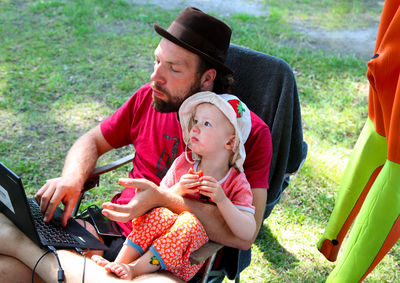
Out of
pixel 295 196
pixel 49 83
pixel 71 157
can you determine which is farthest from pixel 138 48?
pixel 71 157

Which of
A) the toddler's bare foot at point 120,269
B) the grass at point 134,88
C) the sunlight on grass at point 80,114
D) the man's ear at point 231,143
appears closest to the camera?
the toddler's bare foot at point 120,269

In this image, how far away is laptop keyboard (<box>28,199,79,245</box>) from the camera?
7.05 ft

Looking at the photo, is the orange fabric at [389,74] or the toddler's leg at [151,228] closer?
the toddler's leg at [151,228]

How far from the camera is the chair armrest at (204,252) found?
6.75 ft

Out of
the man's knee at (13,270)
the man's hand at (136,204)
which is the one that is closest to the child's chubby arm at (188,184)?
the man's hand at (136,204)

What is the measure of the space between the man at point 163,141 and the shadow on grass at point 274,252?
1.21 metres

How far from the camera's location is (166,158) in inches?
102

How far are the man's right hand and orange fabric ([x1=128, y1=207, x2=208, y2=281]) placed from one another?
0.47 m

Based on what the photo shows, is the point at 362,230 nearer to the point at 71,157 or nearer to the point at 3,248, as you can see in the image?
the point at 71,157

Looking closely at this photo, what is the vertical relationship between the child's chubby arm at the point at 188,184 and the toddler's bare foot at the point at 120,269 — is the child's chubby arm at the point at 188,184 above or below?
above

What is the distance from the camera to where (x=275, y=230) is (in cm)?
368

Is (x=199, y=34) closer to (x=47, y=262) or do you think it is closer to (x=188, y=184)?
(x=188, y=184)

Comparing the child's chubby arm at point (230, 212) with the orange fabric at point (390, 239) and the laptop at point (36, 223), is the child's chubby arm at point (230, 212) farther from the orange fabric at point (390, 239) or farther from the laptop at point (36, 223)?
the orange fabric at point (390, 239)

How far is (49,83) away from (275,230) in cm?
336
